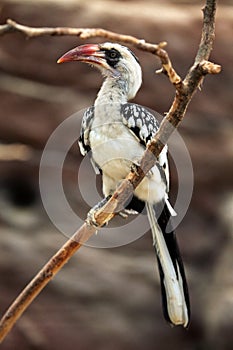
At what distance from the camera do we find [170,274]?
1.47m

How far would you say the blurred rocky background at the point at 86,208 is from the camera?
2.92 meters

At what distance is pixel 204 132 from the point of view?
2955 millimetres

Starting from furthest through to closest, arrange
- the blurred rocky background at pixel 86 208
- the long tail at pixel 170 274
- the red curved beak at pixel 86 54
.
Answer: the blurred rocky background at pixel 86 208, the long tail at pixel 170 274, the red curved beak at pixel 86 54

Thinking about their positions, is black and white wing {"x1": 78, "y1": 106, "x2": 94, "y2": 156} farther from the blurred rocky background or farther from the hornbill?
the blurred rocky background

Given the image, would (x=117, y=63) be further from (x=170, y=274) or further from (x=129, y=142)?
(x=170, y=274)

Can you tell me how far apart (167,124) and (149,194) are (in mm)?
496

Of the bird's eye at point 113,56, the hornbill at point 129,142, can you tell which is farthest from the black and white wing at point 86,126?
the bird's eye at point 113,56

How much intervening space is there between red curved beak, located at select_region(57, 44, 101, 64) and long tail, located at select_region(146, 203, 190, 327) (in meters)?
0.34

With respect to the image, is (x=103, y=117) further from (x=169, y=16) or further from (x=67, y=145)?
(x=169, y=16)

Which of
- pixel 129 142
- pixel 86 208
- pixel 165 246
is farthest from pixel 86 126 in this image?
pixel 86 208

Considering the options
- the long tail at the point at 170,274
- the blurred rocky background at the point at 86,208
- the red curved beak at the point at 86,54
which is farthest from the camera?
the blurred rocky background at the point at 86,208

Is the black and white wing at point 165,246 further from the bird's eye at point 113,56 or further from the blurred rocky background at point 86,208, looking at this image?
the blurred rocky background at point 86,208

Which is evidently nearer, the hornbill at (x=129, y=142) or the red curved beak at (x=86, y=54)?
the red curved beak at (x=86, y=54)

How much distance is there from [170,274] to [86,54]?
18.5 inches
